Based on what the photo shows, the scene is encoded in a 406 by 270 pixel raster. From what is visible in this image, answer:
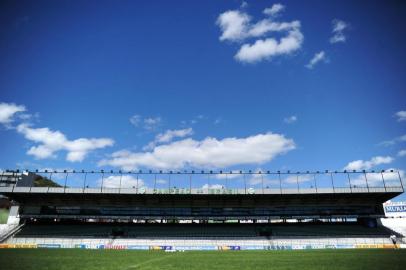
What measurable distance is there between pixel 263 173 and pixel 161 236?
79.8ft

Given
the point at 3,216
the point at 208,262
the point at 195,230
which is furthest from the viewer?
the point at 3,216

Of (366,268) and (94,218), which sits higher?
(94,218)

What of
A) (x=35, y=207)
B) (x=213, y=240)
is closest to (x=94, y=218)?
(x=35, y=207)

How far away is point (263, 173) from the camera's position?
6388cm

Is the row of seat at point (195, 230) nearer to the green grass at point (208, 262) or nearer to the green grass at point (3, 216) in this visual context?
the green grass at point (3, 216)

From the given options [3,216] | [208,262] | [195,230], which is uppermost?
[3,216]

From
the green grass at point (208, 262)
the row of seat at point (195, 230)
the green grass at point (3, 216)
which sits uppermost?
the green grass at point (3, 216)

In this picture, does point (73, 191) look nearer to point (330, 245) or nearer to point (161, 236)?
point (161, 236)

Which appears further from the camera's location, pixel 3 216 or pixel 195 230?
pixel 3 216

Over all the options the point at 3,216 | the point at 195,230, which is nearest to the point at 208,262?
the point at 195,230

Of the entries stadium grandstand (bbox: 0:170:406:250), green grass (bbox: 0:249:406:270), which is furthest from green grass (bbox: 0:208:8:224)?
green grass (bbox: 0:249:406:270)

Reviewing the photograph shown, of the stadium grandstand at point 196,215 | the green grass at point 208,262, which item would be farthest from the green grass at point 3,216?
the green grass at point 208,262

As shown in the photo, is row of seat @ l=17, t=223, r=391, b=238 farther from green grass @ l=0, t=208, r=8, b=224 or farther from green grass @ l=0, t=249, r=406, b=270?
green grass @ l=0, t=249, r=406, b=270

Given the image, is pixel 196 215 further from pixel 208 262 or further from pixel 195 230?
pixel 208 262
